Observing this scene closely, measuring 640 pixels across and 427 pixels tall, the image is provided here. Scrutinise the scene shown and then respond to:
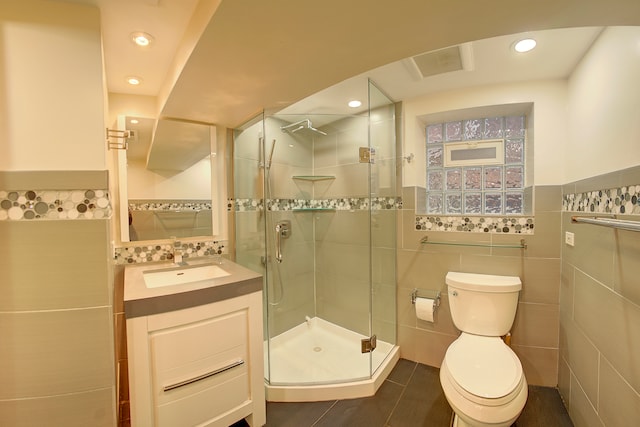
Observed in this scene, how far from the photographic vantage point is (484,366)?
139 cm

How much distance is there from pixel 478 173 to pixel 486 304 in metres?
1.03

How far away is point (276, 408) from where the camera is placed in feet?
5.45

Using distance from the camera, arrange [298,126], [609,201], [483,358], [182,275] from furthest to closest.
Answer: [298,126], [182,275], [483,358], [609,201]

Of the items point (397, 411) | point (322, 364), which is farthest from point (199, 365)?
point (397, 411)

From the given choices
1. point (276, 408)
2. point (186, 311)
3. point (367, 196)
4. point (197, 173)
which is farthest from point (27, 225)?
point (367, 196)

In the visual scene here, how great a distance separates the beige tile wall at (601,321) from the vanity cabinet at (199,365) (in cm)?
165

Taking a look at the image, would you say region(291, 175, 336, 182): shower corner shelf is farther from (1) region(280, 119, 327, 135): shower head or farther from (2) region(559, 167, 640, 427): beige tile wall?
(2) region(559, 167, 640, 427): beige tile wall

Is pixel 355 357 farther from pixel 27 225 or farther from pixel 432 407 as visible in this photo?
pixel 27 225

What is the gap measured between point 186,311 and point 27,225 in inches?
27.6

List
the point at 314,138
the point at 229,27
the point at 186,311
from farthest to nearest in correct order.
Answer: the point at 314,138
the point at 186,311
the point at 229,27

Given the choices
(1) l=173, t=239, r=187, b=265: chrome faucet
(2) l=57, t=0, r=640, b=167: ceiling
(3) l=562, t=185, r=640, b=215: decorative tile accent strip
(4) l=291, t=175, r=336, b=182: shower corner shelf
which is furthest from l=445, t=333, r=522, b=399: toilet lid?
(1) l=173, t=239, r=187, b=265: chrome faucet

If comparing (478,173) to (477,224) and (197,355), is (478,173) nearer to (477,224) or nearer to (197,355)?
(477,224)

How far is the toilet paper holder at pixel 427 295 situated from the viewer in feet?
6.57

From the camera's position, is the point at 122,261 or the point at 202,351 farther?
the point at 122,261
